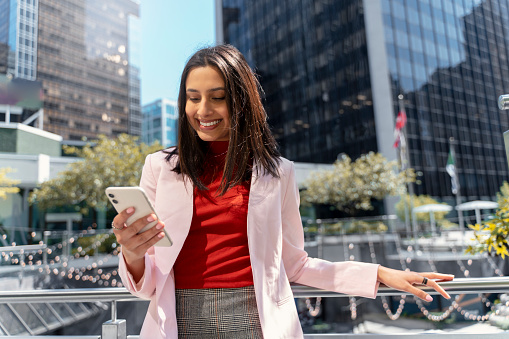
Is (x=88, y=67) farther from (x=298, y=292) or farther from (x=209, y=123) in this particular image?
(x=298, y=292)

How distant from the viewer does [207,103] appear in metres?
0.94

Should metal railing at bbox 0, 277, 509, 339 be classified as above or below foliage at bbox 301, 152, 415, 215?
below

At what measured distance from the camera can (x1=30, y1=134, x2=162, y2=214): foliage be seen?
1267 cm

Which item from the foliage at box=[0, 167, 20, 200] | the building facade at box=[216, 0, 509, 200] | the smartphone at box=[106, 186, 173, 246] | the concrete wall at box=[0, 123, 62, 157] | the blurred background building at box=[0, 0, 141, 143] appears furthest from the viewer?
the building facade at box=[216, 0, 509, 200]

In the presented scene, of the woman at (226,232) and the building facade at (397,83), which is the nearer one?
the woman at (226,232)

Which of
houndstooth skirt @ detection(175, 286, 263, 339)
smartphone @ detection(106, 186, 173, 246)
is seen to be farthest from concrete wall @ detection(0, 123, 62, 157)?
smartphone @ detection(106, 186, 173, 246)

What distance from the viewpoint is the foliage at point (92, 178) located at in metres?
12.7

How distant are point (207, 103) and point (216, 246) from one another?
349mm

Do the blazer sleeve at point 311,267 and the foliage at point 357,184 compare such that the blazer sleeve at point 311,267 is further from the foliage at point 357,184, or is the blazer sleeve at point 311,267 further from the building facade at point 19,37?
the foliage at point 357,184

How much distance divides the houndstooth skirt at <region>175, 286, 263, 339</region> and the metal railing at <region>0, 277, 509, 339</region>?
0.73 ft

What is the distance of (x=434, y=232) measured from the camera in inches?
438

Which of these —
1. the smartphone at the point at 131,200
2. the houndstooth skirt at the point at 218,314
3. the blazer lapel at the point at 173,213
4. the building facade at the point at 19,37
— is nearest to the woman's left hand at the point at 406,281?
the houndstooth skirt at the point at 218,314

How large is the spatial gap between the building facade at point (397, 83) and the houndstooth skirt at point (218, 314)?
22189mm

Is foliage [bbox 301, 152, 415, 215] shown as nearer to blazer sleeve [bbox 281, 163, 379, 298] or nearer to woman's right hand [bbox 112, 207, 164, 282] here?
blazer sleeve [bbox 281, 163, 379, 298]
